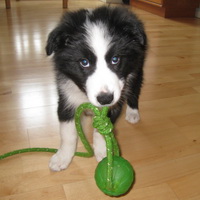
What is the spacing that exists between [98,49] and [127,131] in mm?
940

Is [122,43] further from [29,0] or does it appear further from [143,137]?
[29,0]

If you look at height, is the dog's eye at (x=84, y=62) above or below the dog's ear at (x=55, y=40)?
below

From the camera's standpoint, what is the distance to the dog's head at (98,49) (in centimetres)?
122

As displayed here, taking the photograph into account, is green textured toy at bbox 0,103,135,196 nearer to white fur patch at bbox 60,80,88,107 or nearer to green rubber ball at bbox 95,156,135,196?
green rubber ball at bbox 95,156,135,196

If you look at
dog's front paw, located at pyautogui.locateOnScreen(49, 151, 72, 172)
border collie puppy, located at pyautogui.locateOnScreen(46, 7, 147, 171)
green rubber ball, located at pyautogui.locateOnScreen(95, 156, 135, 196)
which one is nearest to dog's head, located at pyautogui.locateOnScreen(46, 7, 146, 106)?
border collie puppy, located at pyautogui.locateOnScreen(46, 7, 147, 171)

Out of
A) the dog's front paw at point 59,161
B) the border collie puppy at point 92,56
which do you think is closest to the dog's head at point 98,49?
the border collie puppy at point 92,56

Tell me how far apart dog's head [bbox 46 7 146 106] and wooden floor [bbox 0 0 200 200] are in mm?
571

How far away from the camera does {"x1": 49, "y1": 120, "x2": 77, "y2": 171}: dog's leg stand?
1.61m

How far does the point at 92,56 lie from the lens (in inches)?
48.2

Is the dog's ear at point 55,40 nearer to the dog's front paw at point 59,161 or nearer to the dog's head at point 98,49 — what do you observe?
the dog's head at point 98,49

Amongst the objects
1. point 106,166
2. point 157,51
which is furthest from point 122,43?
point 157,51

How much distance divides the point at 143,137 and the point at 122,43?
0.83 metres

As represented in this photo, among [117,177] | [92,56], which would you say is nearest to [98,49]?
[92,56]

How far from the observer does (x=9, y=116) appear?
2053 millimetres
